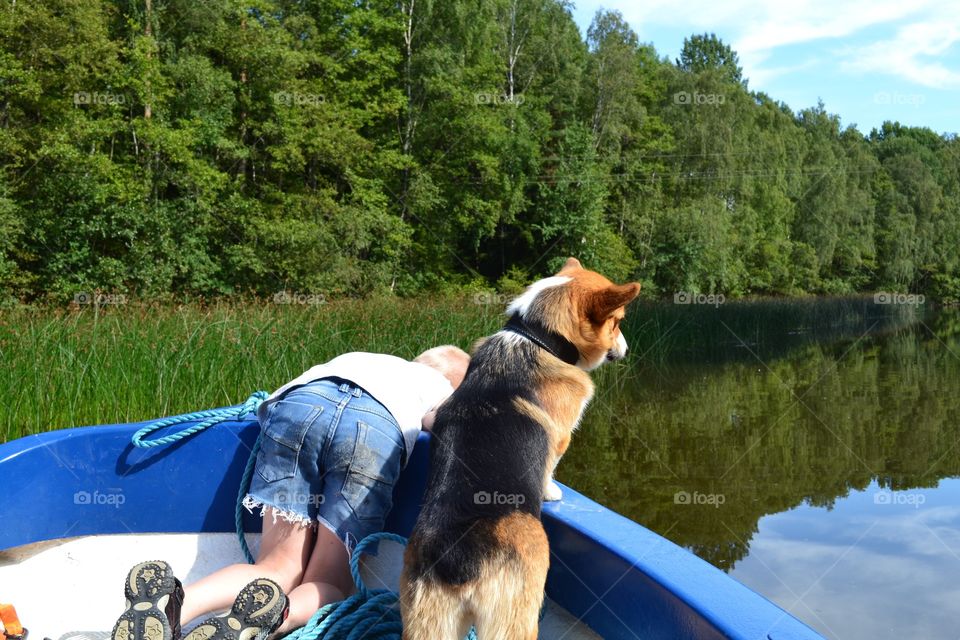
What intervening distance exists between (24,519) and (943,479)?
29.6 ft

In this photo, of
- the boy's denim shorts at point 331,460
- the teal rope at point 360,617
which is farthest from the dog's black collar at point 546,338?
the teal rope at point 360,617

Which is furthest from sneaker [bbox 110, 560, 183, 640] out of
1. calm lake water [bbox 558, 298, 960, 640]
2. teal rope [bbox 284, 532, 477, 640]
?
calm lake water [bbox 558, 298, 960, 640]

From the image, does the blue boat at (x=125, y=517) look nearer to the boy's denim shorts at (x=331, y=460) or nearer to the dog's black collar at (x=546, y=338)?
the boy's denim shorts at (x=331, y=460)

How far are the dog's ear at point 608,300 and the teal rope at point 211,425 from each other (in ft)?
4.19

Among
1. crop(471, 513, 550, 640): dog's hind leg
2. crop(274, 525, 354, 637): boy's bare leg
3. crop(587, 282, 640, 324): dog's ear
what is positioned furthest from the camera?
crop(587, 282, 640, 324): dog's ear

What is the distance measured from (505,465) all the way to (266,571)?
893 mm

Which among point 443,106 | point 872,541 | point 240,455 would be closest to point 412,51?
point 443,106

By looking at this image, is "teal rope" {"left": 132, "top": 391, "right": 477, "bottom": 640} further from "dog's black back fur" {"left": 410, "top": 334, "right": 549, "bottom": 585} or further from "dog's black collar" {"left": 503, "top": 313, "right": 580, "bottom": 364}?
"dog's black collar" {"left": 503, "top": 313, "right": 580, "bottom": 364}

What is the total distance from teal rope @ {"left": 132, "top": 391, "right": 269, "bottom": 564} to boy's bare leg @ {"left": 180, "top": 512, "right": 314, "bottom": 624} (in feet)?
0.87

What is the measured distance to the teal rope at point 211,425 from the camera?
272cm

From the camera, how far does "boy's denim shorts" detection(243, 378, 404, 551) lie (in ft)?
7.70

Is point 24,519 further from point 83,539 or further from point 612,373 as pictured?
point 612,373

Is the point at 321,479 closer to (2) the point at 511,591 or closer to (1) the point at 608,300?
(2) the point at 511,591

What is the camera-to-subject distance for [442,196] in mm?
27969
